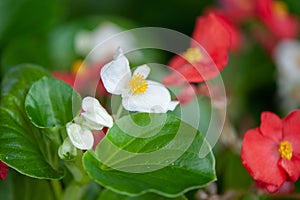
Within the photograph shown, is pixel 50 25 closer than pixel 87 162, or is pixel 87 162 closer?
pixel 87 162

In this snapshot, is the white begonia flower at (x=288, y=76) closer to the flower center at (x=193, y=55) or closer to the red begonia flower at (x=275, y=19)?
the red begonia flower at (x=275, y=19)

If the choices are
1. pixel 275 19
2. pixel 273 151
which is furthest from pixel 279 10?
pixel 273 151

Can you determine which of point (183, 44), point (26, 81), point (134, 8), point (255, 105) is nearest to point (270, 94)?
point (255, 105)

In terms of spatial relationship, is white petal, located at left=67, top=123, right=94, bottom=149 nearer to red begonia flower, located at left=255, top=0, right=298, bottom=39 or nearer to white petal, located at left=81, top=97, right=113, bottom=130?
white petal, located at left=81, top=97, right=113, bottom=130

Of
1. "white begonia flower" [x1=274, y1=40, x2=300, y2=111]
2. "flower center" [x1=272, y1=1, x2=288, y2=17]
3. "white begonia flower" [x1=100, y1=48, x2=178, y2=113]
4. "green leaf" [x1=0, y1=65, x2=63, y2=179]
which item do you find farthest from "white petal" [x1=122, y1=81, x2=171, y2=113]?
"flower center" [x1=272, y1=1, x2=288, y2=17]

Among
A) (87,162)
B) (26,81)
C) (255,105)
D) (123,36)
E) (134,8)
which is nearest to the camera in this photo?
(87,162)

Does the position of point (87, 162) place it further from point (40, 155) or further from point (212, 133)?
point (212, 133)

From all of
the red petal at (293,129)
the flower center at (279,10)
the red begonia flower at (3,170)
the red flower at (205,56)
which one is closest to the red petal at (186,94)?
the red flower at (205,56)
